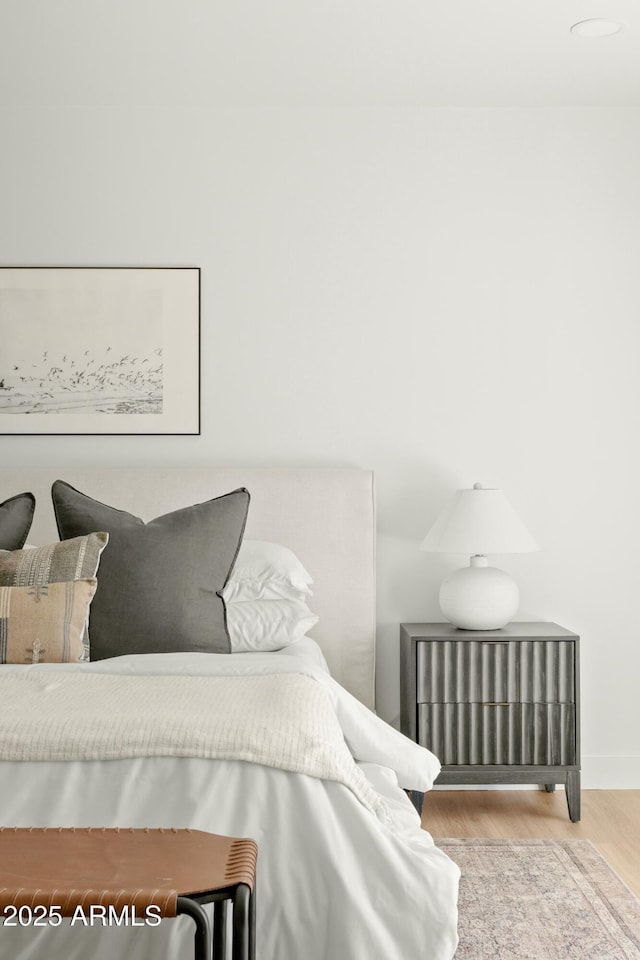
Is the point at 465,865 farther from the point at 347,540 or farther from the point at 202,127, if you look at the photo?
the point at 202,127

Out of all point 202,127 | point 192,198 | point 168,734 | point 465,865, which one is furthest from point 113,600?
point 202,127

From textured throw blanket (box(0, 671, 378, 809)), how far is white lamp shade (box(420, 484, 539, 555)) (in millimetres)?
1317

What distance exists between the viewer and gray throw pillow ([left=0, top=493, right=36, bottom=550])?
2945 millimetres

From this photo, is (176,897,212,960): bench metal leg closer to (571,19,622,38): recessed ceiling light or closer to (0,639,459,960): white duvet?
(0,639,459,960): white duvet

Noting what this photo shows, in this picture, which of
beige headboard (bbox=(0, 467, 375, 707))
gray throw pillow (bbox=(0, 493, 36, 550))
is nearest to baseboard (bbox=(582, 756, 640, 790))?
beige headboard (bbox=(0, 467, 375, 707))

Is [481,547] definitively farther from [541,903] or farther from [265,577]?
[541,903]

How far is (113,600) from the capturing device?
9.11 ft

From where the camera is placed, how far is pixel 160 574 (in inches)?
111

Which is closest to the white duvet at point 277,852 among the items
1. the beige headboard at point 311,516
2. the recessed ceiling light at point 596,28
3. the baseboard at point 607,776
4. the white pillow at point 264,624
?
the white pillow at point 264,624

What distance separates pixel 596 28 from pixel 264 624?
2.20m

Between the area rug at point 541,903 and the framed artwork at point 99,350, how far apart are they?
1.89 metres

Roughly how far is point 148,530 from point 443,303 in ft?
5.07

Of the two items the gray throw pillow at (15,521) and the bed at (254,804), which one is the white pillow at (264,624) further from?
the bed at (254,804)

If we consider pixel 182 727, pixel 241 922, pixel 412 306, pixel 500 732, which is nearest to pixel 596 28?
pixel 412 306
